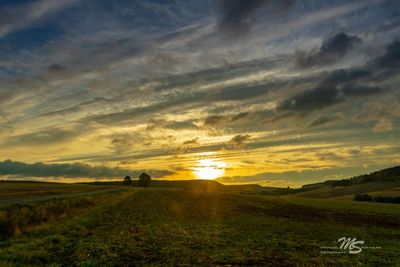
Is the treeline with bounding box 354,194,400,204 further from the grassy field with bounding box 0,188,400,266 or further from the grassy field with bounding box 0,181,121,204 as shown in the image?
the grassy field with bounding box 0,181,121,204

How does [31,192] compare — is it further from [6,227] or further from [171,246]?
[171,246]

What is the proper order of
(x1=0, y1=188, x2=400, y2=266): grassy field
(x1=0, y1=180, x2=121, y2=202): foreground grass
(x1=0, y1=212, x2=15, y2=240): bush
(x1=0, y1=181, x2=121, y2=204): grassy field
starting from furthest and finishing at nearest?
(x1=0, y1=180, x2=121, y2=202): foreground grass → (x1=0, y1=181, x2=121, y2=204): grassy field → (x1=0, y1=212, x2=15, y2=240): bush → (x1=0, y1=188, x2=400, y2=266): grassy field

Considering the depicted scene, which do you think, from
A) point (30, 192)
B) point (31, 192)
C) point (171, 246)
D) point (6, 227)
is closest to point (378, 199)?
point (171, 246)

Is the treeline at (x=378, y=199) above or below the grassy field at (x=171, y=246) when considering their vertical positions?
above

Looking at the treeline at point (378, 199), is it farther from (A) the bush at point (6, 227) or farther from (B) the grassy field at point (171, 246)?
(A) the bush at point (6, 227)

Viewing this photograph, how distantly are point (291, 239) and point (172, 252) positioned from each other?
9.14 metres

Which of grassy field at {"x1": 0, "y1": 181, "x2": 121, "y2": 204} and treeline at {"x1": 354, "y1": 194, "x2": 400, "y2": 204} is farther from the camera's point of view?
treeline at {"x1": 354, "y1": 194, "x2": 400, "y2": 204}

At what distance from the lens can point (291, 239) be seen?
75.6 feet

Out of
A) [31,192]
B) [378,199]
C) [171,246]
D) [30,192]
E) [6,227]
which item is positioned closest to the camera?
[171,246]

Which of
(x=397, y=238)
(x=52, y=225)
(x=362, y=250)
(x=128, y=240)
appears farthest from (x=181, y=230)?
(x=397, y=238)

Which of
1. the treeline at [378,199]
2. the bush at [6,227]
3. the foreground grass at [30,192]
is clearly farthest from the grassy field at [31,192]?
the treeline at [378,199]

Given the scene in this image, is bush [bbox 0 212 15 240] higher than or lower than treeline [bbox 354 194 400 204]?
lower

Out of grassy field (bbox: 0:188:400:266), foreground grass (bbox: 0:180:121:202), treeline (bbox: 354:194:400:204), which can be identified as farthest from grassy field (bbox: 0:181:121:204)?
treeline (bbox: 354:194:400:204)

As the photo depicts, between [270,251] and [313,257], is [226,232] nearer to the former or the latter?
[270,251]
